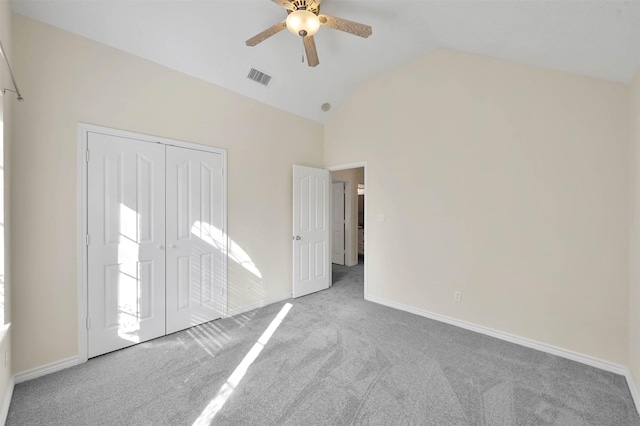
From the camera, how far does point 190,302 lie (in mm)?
2992

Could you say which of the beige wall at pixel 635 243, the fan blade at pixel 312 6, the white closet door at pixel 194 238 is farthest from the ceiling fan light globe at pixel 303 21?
the beige wall at pixel 635 243

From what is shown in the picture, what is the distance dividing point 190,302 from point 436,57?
411cm

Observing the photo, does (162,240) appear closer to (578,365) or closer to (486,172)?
(486,172)

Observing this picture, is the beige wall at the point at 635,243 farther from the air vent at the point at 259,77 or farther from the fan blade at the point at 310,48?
the air vent at the point at 259,77

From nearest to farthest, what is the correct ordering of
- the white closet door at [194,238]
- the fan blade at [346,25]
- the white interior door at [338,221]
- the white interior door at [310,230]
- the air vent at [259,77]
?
the fan blade at [346,25] → the white closet door at [194,238] → the air vent at [259,77] → the white interior door at [310,230] → the white interior door at [338,221]

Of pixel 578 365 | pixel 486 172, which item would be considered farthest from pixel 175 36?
pixel 578 365

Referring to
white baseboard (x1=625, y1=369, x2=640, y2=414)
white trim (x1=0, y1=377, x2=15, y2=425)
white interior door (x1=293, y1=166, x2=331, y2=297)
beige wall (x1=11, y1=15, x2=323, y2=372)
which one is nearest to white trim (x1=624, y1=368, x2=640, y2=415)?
white baseboard (x1=625, y1=369, x2=640, y2=414)

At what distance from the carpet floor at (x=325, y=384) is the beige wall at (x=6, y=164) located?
0.30 m

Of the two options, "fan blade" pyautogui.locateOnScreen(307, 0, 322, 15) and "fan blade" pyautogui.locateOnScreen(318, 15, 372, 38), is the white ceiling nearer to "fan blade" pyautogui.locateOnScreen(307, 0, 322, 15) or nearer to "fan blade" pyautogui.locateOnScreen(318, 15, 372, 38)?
"fan blade" pyautogui.locateOnScreen(307, 0, 322, 15)

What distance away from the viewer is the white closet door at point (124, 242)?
238cm

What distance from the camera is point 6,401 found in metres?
1.77

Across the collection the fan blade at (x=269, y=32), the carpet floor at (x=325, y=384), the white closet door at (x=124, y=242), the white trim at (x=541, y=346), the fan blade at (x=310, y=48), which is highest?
the fan blade at (x=269, y=32)

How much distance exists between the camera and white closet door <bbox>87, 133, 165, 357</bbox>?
Result: 7.82ft

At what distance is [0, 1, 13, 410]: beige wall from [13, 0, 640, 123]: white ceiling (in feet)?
1.12
